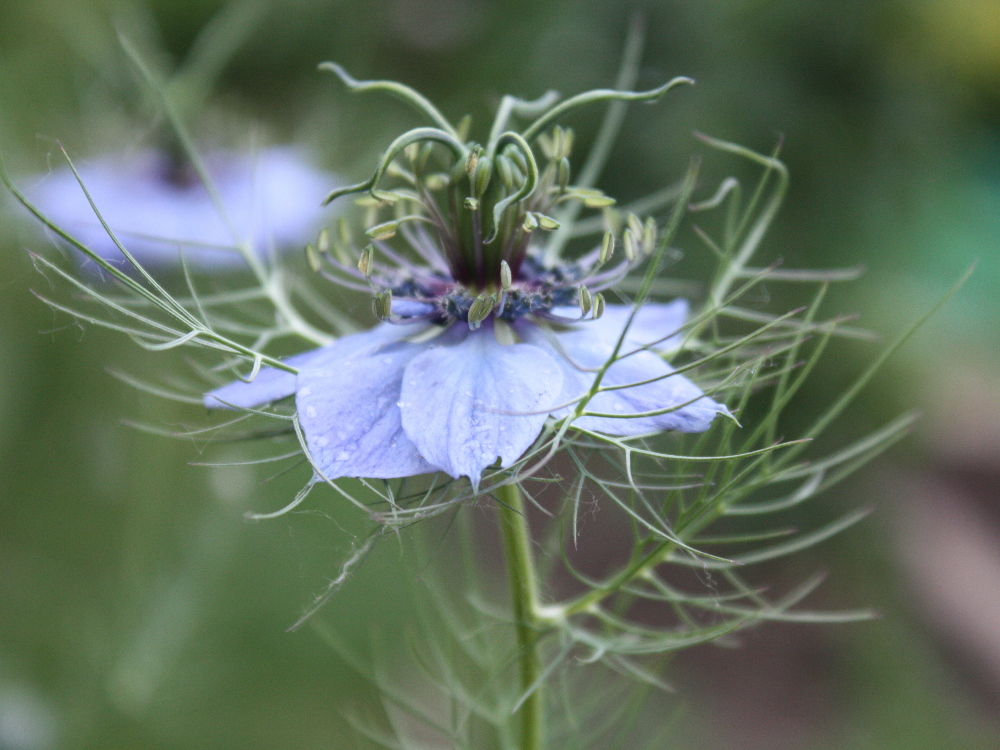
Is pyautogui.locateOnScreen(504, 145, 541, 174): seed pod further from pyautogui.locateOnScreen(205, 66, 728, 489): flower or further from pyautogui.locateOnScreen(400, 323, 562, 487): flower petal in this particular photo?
pyautogui.locateOnScreen(400, 323, 562, 487): flower petal

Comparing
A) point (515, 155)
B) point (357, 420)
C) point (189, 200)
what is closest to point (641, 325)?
point (515, 155)

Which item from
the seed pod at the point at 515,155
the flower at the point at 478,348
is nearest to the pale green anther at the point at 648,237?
the flower at the point at 478,348

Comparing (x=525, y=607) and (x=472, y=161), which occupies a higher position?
(x=472, y=161)

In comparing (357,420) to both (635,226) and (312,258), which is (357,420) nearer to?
(312,258)

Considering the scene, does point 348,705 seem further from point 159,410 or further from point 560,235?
point 560,235

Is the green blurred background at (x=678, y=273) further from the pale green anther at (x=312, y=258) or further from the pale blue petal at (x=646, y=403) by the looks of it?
the pale blue petal at (x=646, y=403)

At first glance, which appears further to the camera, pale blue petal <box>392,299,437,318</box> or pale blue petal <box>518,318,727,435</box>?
pale blue petal <box>392,299,437,318</box>

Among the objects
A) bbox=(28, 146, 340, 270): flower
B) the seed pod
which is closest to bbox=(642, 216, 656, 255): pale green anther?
the seed pod
